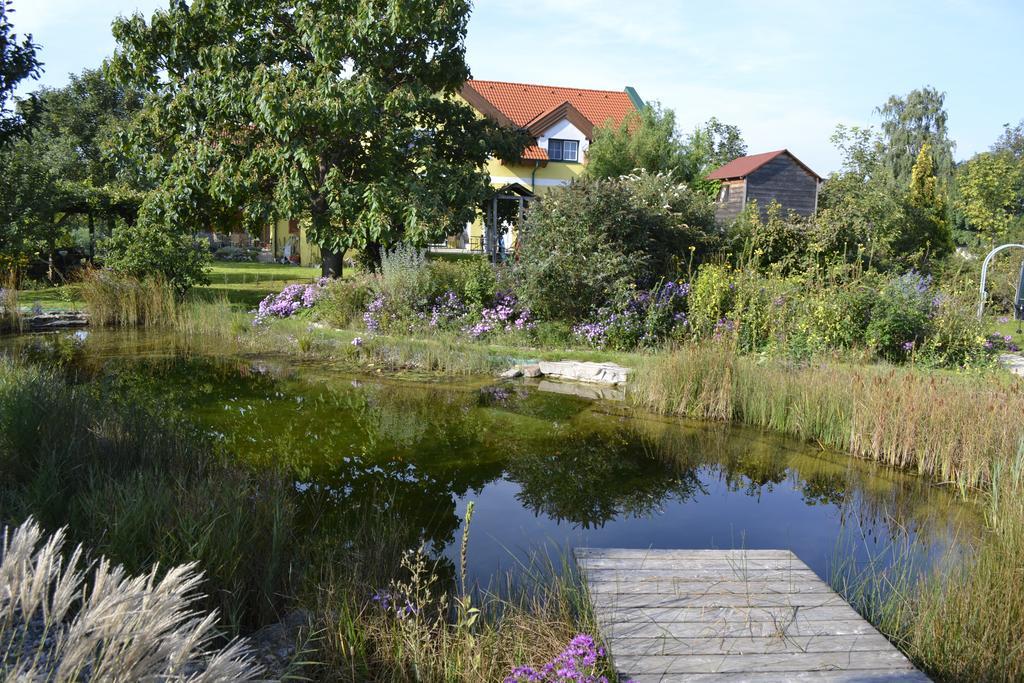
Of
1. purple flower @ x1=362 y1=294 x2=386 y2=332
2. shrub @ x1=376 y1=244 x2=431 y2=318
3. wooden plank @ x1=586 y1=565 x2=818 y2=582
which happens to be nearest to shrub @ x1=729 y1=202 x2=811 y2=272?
shrub @ x1=376 y1=244 x2=431 y2=318

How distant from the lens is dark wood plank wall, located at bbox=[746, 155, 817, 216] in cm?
2406

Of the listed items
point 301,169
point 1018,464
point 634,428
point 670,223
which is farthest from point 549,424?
point 301,169

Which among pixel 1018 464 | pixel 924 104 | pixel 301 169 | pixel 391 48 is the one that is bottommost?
pixel 1018 464

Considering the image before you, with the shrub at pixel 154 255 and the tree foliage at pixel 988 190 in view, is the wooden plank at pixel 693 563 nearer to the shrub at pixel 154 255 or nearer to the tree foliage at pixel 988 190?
the shrub at pixel 154 255

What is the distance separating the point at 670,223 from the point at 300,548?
10089mm

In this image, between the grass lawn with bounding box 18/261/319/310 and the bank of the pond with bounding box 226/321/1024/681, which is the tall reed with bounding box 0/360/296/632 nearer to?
the bank of the pond with bounding box 226/321/1024/681

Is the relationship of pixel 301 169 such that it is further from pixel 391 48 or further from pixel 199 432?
pixel 199 432

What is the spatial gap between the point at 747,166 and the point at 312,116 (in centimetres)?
1609

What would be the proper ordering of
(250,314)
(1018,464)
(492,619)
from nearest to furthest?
(492,619), (1018,464), (250,314)

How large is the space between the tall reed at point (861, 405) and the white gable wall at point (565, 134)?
21262 millimetres

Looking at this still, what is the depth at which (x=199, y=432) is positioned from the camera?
620 cm

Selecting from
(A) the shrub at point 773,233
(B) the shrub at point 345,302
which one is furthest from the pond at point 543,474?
(A) the shrub at point 773,233

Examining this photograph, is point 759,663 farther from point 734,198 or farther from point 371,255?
point 734,198

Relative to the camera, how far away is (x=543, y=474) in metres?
5.59
